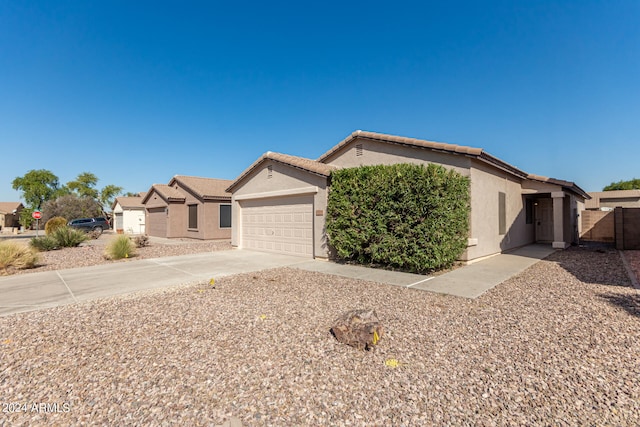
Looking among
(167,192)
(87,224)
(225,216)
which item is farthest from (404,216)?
(87,224)

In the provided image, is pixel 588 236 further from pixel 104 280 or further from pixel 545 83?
pixel 104 280

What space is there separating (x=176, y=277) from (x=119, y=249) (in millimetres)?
5189

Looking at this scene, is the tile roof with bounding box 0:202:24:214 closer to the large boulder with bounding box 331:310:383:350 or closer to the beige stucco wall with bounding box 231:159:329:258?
the beige stucco wall with bounding box 231:159:329:258

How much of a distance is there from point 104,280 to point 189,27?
1159 cm

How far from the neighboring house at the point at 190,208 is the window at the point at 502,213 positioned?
16.0m

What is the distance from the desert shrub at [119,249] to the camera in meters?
11.3

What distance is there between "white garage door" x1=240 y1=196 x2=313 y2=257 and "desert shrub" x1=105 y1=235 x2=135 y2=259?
474 cm

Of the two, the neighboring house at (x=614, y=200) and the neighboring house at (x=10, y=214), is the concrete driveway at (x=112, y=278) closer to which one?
the neighboring house at (x=614, y=200)

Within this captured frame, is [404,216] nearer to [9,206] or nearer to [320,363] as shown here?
[320,363]

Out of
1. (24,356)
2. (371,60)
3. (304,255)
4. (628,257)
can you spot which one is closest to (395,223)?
(304,255)

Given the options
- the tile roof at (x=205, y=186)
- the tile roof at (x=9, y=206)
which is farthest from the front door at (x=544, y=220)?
the tile roof at (x=9, y=206)

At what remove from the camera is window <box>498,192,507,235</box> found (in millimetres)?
11680

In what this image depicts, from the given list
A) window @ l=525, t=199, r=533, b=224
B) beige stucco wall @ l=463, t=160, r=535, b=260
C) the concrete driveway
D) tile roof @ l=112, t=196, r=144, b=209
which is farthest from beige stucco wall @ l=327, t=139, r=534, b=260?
tile roof @ l=112, t=196, r=144, b=209

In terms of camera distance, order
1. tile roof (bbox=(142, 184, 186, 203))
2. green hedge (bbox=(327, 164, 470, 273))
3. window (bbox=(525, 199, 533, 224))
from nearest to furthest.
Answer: green hedge (bbox=(327, 164, 470, 273))
window (bbox=(525, 199, 533, 224))
tile roof (bbox=(142, 184, 186, 203))
